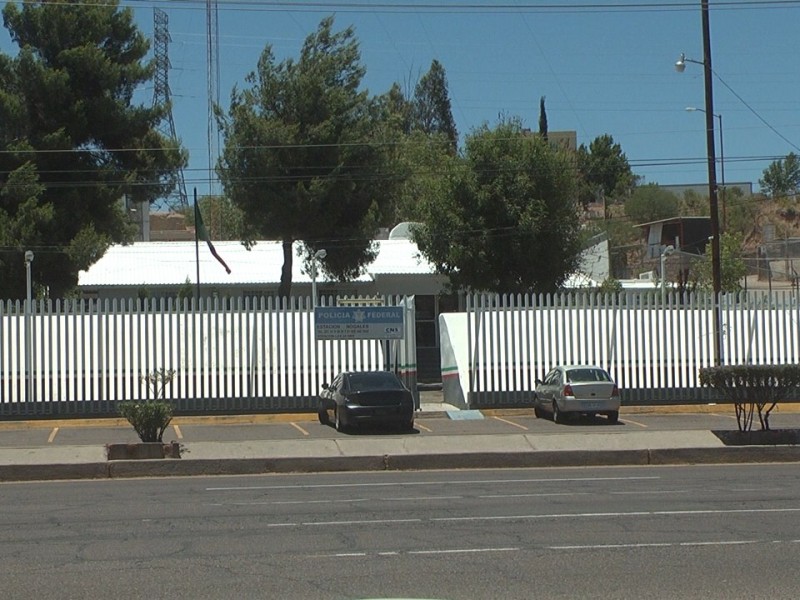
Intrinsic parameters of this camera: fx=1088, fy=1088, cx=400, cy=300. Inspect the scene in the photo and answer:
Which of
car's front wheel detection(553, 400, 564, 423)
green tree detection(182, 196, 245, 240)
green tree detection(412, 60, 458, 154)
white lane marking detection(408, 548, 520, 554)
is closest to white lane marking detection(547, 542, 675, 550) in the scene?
white lane marking detection(408, 548, 520, 554)

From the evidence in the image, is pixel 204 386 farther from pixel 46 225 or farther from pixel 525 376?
pixel 46 225

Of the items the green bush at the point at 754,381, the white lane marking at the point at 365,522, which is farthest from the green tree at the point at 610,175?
the white lane marking at the point at 365,522

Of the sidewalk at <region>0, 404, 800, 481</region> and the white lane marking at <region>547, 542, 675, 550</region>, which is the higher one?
the white lane marking at <region>547, 542, 675, 550</region>

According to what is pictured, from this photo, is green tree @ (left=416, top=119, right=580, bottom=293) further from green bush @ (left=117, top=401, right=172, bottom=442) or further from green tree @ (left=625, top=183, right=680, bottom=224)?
green tree @ (left=625, top=183, right=680, bottom=224)

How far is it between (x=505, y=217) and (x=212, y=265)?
17.1m

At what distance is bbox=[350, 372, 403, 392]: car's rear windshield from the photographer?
2378 centimetres

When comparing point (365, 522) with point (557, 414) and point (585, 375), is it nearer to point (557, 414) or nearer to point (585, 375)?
point (557, 414)

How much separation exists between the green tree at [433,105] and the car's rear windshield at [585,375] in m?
67.5

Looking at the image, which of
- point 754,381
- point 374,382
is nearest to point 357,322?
point 374,382

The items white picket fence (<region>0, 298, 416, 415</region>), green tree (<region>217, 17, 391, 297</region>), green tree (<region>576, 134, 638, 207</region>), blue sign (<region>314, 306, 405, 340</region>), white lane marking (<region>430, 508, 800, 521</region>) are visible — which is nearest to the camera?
white lane marking (<region>430, 508, 800, 521</region>)

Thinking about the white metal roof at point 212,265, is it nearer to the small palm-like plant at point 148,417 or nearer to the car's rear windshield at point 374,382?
the car's rear windshield at point 374,382

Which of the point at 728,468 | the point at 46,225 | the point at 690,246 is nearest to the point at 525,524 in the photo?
the point at 728,468

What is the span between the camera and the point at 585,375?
25.8 metres

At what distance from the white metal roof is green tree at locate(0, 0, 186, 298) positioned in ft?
30.8
